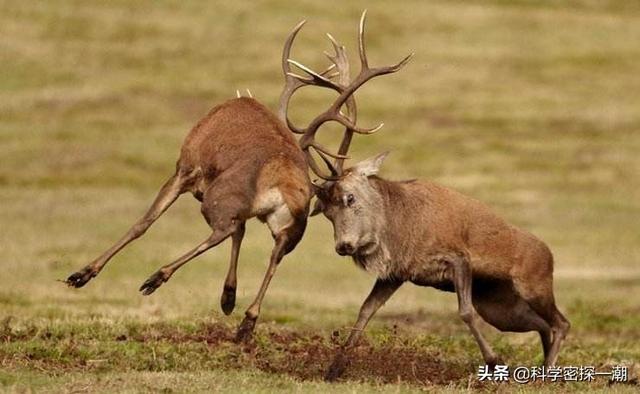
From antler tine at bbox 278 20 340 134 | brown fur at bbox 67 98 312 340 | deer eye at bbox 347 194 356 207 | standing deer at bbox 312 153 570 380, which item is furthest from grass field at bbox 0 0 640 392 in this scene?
antler tine at bbox 278 20 340 134

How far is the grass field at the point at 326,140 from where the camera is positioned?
12.8 metres

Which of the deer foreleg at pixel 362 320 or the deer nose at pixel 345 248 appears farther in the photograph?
the deer nose at pixel 345 248

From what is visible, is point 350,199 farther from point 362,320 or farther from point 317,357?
point 317,357

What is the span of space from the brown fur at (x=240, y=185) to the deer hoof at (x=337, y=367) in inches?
32.0

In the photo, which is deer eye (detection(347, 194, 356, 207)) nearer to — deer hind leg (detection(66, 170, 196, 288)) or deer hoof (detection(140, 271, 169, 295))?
deer hind leg (detection(66, 170, 196, 288))

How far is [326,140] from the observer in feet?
136

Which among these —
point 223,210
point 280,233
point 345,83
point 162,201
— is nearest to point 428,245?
point 280,233

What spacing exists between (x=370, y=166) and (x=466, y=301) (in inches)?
60.4

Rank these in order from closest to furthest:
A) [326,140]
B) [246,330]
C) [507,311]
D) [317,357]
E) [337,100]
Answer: [246,330] → [317,357] → [507,311] → [337,100] → [326,140]

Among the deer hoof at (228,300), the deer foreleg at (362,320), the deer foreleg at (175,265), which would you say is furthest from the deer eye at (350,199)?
the deer hoof at (228,300)

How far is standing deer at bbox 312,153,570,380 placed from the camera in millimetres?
12539

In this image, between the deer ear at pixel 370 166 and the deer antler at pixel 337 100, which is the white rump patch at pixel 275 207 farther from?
the deer ear at pixel 370 166

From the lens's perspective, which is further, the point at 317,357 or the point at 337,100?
Result: the point at 337,100

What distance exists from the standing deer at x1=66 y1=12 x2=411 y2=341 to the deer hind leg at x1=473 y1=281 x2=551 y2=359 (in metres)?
1.97
